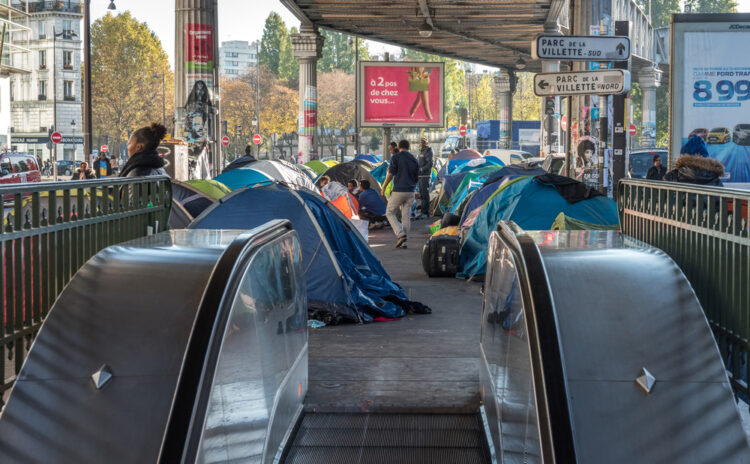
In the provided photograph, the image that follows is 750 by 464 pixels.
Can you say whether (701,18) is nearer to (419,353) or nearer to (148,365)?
(419,353)

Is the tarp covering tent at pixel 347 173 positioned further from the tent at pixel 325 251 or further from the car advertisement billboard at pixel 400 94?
the tent at pixel 325 251

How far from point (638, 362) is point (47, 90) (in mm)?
82945

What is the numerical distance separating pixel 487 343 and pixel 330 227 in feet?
16.3

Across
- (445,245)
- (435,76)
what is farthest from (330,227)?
(435,76)

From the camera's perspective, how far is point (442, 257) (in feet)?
41.8

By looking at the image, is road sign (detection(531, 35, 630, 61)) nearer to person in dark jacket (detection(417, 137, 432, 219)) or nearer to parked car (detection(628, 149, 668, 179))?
person in dark jacket (detection(417, 137, 432, 219))

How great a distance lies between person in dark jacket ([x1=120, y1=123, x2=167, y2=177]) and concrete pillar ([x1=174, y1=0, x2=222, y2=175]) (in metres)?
11.1

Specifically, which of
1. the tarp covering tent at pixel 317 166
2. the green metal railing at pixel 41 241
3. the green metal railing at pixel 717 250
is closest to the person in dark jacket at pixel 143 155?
the green metal railing at pixel 41 241

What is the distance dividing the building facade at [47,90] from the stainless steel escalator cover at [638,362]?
7914cm

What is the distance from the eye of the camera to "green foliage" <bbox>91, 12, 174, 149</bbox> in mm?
68562

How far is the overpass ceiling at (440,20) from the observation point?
28812 millimetres

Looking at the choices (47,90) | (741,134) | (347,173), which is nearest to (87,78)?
(347,173)

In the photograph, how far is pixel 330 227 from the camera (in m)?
10.1

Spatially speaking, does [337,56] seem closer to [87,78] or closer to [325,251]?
[87,78]
